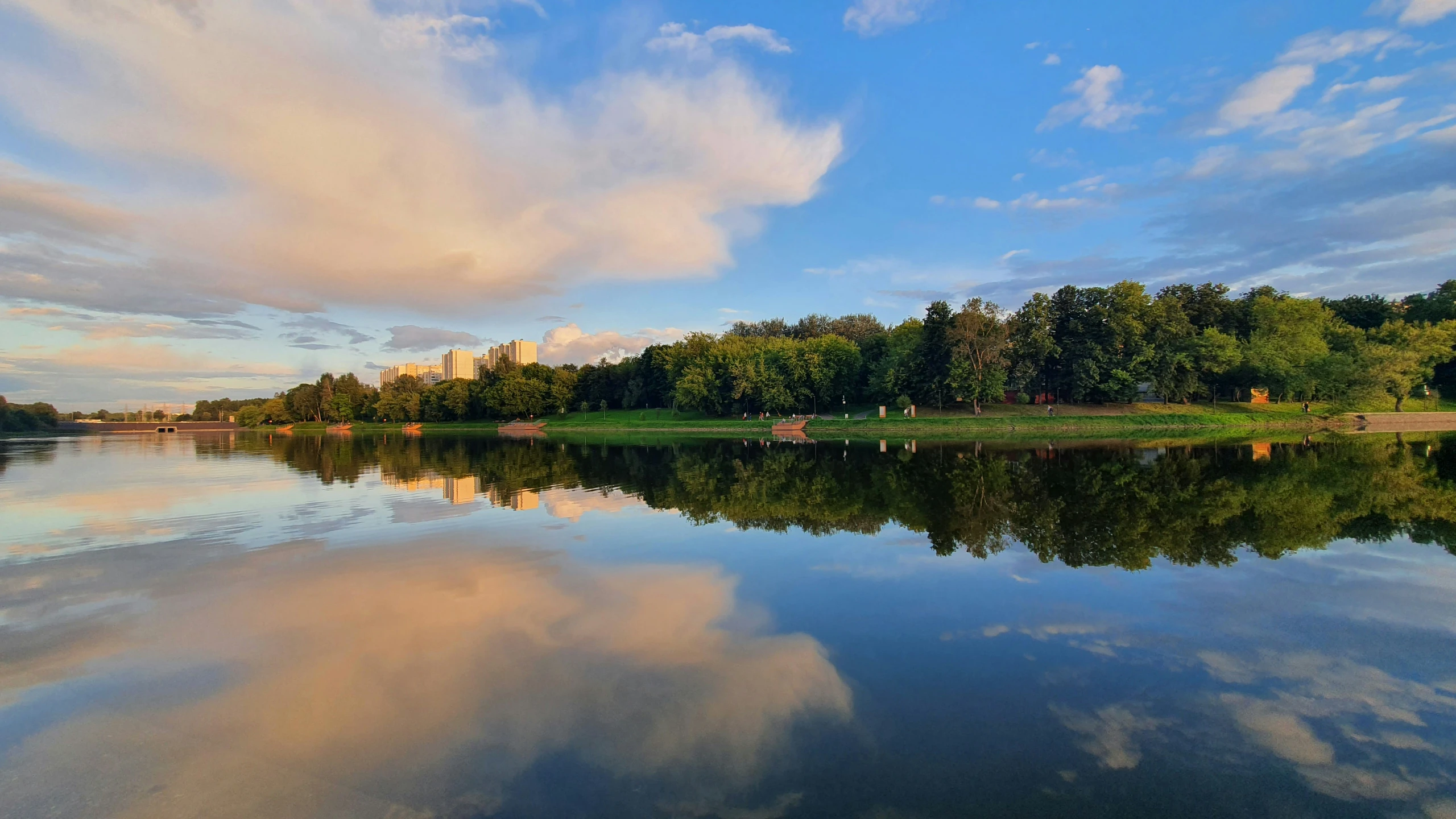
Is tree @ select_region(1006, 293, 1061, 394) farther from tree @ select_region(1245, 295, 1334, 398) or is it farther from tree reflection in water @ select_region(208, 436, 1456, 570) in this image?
tree reflection in water @ select_region(208, 436, 1456, 570)

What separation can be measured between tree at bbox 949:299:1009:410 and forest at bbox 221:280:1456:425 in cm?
12

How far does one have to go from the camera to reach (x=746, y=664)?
22.6ft

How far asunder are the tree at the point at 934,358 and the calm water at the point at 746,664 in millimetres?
45341

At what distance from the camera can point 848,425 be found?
61500mm

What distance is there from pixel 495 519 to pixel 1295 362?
7372cm

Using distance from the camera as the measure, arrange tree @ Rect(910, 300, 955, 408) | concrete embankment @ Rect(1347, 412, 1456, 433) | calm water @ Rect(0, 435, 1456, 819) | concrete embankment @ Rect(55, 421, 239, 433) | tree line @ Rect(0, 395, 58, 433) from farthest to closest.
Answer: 1. concrete embankment @ Rect(55, 421, 239, 433)
2. tree line @ Rect(0, 395, 58, 433)
3. tree @ Rect(910, 300, 955, 408)
4. concrete embankment @ Rect(1347, 412, 1456, 433)
5. calm water @ Rect(0, 435, 1456, 819)

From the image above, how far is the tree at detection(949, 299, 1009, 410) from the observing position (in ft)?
192

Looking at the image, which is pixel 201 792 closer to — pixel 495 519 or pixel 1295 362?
pixel 495 519

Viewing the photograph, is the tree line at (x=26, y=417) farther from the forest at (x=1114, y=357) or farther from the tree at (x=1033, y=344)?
the tree at (x=1033, y=344)

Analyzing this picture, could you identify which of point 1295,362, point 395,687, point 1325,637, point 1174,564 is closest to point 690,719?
point 395,687

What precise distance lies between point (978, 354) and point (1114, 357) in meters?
13.8

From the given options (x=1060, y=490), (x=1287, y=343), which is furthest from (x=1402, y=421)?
(x=1060, y=490)

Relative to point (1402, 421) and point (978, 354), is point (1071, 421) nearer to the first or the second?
point (978, 354)

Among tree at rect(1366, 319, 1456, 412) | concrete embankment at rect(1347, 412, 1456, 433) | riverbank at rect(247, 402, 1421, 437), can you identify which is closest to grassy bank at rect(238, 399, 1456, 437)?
riverbank at rect(247, 402, 1421, 437)
